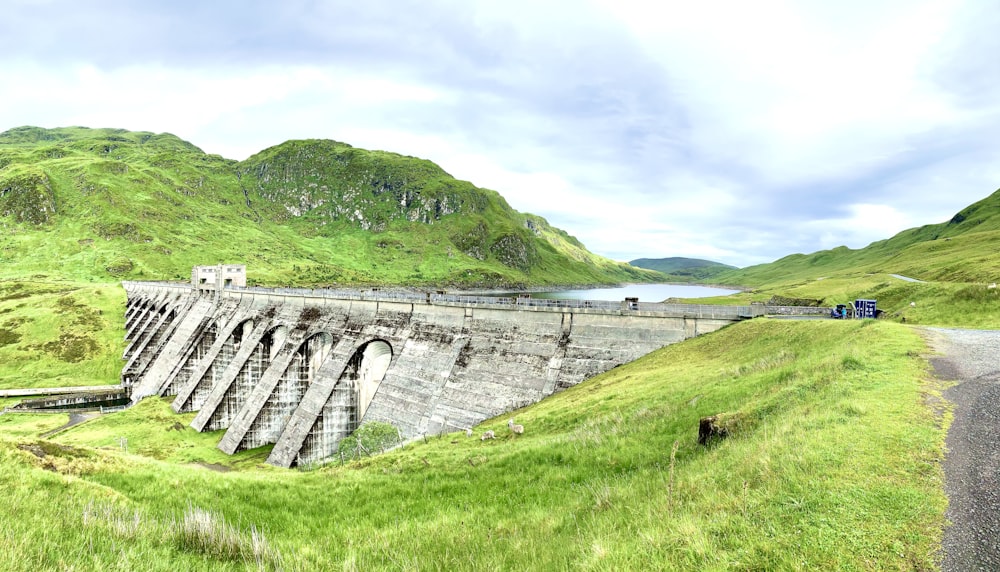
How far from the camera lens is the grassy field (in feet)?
19.7

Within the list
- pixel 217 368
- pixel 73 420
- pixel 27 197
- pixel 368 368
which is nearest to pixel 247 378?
pixel 217 368

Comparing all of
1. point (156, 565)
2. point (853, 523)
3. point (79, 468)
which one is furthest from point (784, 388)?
point (79, 468)

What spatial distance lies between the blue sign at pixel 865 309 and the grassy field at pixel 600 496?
47.9 feet

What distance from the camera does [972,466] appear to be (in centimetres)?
740

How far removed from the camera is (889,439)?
8.66m

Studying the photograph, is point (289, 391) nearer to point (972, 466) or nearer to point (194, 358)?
point (194, 358)

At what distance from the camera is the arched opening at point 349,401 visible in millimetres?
35719

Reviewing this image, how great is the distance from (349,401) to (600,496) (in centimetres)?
3381

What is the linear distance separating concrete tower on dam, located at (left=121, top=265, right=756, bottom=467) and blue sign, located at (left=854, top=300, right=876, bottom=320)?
8.51 metres

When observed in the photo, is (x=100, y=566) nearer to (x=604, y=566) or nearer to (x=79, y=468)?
(x=604, y=566)

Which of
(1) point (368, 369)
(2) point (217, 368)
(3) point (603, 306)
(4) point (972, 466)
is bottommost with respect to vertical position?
(2) point (217, 368)

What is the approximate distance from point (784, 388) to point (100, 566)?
17.9 metres

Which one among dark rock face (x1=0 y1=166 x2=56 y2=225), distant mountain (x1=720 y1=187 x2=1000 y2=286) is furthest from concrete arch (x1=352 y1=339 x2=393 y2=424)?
dark rock face (x1=0 y1=166 x2=56 y2=225)

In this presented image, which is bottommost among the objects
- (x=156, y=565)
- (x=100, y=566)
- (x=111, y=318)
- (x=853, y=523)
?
(x=111, y=318)
